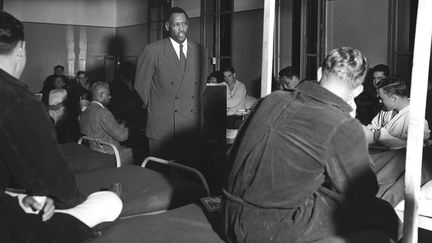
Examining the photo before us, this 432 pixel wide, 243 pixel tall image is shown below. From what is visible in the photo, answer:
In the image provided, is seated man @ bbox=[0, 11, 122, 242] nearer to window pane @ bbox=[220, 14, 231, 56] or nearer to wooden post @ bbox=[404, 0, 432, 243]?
wooden post @ bbox=[404, 0, 432, 243]

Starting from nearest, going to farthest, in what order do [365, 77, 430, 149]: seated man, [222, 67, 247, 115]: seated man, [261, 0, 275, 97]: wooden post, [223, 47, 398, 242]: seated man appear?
[223, 47, 398, 242]: seated man, [261, 0, 275, 97]: wooden post, [365, 77, 430, 149]: seated man, [222, 67, 247, 115]: seated man

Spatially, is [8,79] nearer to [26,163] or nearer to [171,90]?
[26,163]

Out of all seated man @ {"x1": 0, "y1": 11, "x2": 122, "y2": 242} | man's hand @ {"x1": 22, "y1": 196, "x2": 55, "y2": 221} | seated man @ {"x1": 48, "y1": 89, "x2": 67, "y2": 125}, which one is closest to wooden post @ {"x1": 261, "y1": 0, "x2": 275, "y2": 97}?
seated man @ {"x1": 0, "y1": 11, "x2": 122, "y2": 242}

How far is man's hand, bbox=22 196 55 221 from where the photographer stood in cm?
216

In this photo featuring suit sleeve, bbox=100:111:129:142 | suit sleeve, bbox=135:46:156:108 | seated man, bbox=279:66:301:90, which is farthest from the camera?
seated man, bbox=279:66:301:90

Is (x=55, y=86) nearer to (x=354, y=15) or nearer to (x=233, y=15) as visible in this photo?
(x=233, y=15)

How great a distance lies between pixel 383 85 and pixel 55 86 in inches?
265

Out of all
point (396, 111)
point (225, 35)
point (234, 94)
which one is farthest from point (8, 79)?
point (225, 35)

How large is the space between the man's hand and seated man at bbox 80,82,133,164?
109 inches

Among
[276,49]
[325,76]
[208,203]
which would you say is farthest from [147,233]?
[276,49]

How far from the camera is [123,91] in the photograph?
23.6ft

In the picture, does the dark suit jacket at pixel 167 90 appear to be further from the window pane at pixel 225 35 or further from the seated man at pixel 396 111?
the window pane at pixel 225 35

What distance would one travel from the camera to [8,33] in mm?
2078

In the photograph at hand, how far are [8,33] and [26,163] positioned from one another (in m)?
0.54
